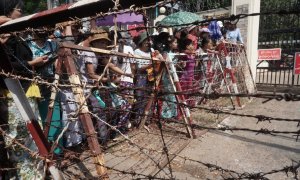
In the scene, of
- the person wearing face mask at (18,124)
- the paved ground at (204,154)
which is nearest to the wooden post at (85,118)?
the person wearing face mask at (18,124)

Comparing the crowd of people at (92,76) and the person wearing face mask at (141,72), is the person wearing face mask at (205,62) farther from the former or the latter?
the person wearing face mask at (141,72)

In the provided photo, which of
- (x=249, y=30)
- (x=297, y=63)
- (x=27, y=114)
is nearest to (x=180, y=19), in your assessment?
(x=249, y=30)

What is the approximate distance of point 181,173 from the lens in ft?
10.7

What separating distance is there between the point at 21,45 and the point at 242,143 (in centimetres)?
310

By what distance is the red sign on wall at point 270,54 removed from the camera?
23.9ft

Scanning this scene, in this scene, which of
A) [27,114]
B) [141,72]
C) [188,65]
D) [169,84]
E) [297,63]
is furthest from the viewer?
[297,63]

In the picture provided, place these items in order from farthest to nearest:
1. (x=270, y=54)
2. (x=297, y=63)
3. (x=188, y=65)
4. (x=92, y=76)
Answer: (x=270, y=54) → (x=297, y=63) → (x=188, y=65) → (x=92, y=76)

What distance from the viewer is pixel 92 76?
355 centimetres

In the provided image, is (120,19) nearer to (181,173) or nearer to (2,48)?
(181,173)

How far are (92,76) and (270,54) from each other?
552 cm

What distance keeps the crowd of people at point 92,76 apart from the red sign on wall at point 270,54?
2.54 feet

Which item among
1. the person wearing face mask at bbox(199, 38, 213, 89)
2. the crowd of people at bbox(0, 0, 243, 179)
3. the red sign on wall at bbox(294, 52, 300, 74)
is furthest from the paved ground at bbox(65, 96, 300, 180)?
the red sign on wall at bbox(294, 52, 300, 74)

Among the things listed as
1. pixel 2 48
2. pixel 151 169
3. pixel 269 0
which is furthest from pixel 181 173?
pixel 269 0

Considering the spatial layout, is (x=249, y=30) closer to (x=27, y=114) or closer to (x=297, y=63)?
(x=297, y=63)
